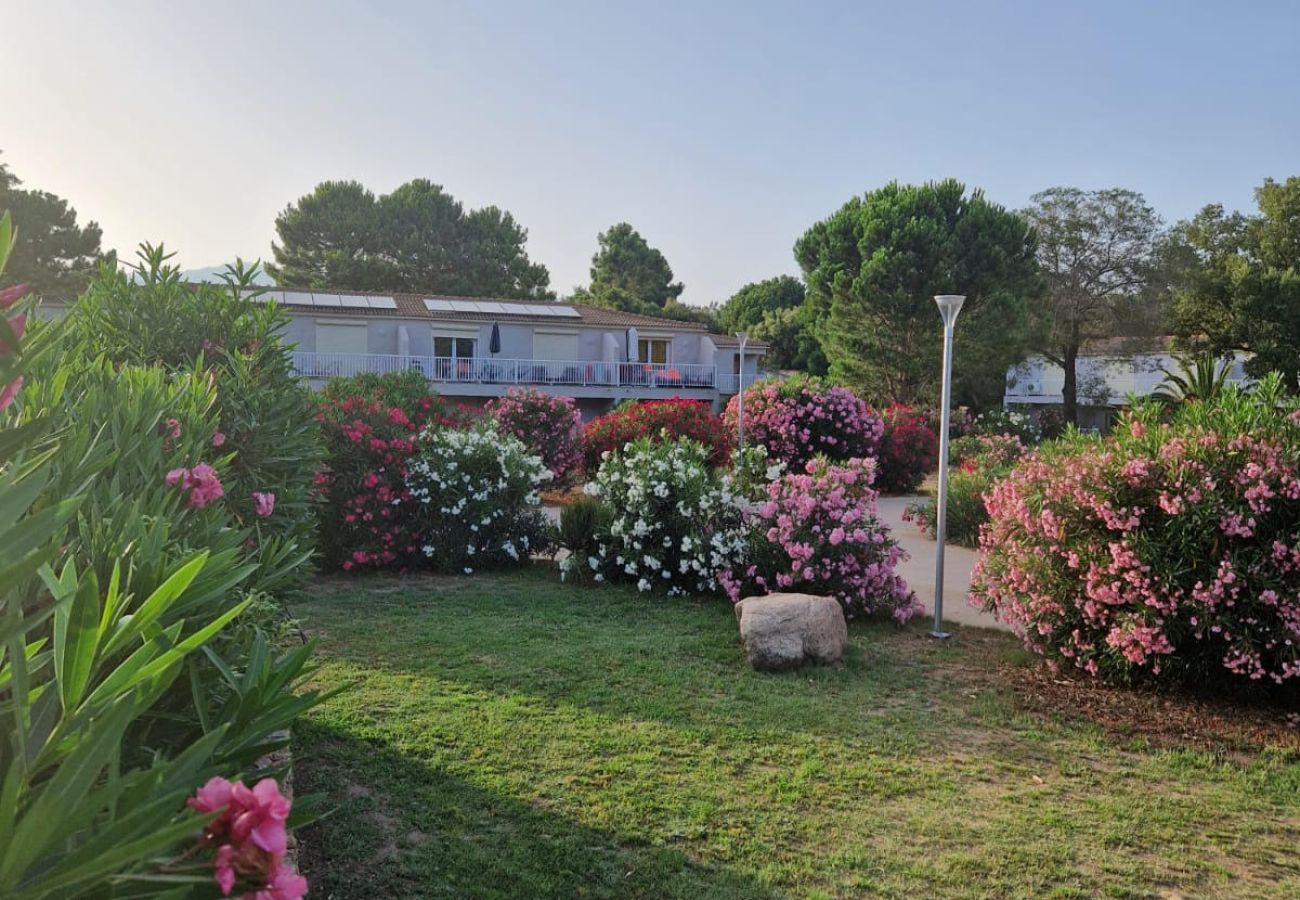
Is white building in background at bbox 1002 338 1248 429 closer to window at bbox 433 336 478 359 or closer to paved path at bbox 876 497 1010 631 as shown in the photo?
window at bbox 433 336 478 359

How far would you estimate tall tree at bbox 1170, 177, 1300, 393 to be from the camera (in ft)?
90.4

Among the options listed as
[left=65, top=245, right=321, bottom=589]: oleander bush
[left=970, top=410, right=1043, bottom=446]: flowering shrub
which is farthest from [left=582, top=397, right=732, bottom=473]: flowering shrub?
[left=65, top=245, right=321, bottom=589]: oleander bush

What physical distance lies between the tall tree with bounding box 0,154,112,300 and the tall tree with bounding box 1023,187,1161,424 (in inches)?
1330

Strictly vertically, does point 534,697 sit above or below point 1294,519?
below

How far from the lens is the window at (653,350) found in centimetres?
3114

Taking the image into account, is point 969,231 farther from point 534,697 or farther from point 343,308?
point 534,697

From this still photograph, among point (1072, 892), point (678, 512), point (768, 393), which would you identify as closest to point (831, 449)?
point (768, 393)

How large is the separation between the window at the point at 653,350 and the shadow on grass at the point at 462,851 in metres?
27.6

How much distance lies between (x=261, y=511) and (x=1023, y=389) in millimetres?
41167

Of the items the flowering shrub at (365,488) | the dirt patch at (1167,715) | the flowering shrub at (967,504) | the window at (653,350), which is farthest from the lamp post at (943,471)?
the window at (653,350)

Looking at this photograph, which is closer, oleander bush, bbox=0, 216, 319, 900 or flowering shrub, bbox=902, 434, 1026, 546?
oleander bush, bbox=0, 216, 319, 900

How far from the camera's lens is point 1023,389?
40438 millimetres

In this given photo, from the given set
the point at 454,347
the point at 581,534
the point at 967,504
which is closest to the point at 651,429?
the point at 967,504

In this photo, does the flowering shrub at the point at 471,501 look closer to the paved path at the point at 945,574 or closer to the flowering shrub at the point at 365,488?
the flowering shrub at the point at 365,488
